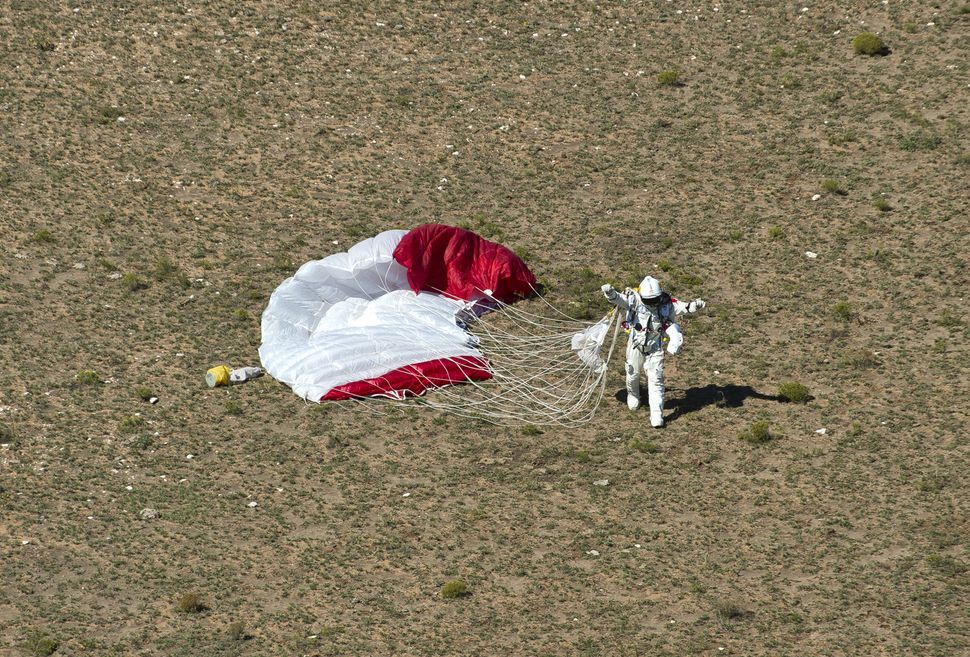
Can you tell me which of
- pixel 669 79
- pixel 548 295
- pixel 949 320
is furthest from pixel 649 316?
pixel 669 79

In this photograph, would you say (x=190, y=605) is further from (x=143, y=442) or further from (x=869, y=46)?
(x=869, y=46)

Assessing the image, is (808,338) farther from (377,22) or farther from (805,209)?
(377,22)

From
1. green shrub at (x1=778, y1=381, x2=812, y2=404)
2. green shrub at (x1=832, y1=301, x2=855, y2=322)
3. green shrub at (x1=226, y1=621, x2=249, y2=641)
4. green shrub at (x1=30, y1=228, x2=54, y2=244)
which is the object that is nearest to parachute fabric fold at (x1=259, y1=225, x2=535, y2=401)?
green shrub at (x1=778, y1=381, x2=812, y2=404)

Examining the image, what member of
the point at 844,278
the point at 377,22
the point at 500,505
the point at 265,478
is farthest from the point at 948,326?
the point at 377,22

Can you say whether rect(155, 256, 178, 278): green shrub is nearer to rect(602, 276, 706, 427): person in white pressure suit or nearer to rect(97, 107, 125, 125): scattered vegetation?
rect(97, 107, 125, 125): scattered vegetation

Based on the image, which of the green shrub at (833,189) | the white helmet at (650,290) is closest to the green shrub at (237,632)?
the white helmet at (650,290)

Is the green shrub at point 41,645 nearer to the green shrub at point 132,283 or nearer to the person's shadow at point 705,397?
the person's shadow at point 705,397

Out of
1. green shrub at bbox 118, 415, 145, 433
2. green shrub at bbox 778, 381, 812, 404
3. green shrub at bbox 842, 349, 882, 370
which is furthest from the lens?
green shrub at bbox 842, 349, 882, 370
